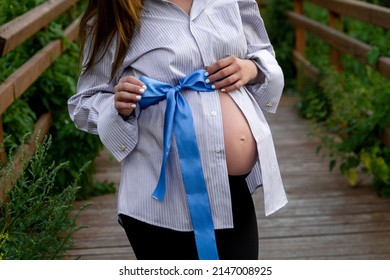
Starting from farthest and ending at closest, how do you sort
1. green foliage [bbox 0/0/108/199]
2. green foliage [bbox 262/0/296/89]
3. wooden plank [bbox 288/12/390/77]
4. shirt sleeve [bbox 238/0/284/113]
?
green foliage [bbox 262/0/296/89], wooden plank [bbox 288/12/390/77], green foliage [bbox 0/0/108/199], shirt sleeve [bbox 238/0/284/113]

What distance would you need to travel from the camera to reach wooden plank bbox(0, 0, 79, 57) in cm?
418

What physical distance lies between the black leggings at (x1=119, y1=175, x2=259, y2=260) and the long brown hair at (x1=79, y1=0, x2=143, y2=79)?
498 mm

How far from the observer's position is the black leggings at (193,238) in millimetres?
2848

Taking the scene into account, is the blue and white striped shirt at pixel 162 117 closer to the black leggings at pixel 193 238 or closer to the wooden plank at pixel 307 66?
the black leggings at pixel 193 238

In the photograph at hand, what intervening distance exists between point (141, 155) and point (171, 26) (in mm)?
405

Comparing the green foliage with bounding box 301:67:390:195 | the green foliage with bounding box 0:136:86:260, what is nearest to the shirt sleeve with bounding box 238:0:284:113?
the green foliage with bounding box 0:136:86:260

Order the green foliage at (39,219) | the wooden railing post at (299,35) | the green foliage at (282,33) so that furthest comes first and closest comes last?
1. the green foliage at (282,33)
2. the wooden railing post at (299,35)
3. the green foliage at (39,219)

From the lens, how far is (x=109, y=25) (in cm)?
288

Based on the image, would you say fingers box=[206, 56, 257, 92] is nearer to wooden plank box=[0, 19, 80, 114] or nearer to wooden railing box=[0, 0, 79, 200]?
wooden railing box=[0, 0, 79, 200]

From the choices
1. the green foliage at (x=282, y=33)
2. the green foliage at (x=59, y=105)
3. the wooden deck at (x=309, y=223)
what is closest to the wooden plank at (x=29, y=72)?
the green foliage at (x=59, y=105)

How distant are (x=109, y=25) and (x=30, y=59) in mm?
2586

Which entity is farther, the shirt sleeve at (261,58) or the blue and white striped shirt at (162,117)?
the shirt sleeve at (261,58)

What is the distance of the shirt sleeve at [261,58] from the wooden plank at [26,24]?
1.38 meters
